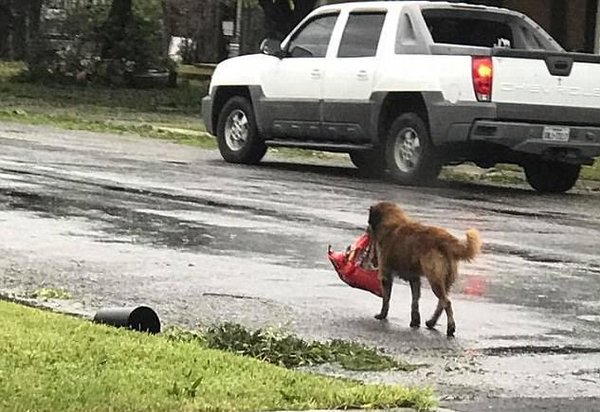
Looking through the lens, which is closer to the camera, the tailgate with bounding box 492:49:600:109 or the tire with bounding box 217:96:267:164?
the tailgate with bounding box 492:49:600:109

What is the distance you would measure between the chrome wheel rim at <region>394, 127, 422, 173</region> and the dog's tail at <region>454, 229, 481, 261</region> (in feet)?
26.4

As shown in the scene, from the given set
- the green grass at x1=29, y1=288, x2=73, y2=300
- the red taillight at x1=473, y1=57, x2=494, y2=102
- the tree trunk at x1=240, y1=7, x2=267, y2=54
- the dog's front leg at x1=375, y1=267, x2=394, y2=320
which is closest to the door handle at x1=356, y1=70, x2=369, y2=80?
the red taillight at x1=473, y1=57, x2=494, y2=102

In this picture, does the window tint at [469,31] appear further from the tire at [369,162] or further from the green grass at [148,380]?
the green grass at [148,380]

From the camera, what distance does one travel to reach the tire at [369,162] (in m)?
16.5

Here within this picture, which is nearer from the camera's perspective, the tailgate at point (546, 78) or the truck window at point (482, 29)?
the tailgate at point (546, 78)

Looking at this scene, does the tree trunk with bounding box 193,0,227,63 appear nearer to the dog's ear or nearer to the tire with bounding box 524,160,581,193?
the tire with bounding box 524,160,581,193

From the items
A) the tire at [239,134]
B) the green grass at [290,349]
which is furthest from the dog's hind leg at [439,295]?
the tire at [239,134]

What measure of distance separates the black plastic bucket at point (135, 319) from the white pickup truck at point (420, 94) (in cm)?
834

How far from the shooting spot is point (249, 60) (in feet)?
59.0

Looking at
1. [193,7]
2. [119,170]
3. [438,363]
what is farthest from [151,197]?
[193,7]

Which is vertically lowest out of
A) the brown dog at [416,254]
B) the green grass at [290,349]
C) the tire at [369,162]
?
the tire at [369,162]

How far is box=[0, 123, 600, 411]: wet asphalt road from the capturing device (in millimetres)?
6867

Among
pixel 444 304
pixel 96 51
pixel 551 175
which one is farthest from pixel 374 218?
pixel 96 51

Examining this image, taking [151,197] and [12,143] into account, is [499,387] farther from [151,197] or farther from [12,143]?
[12,143]
